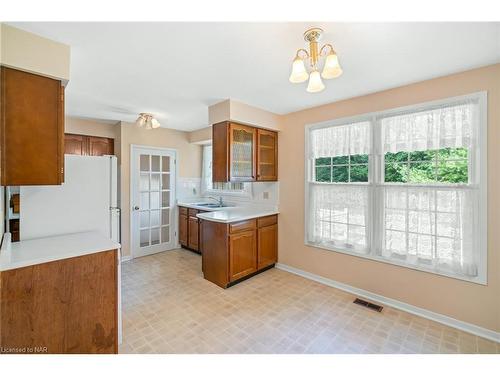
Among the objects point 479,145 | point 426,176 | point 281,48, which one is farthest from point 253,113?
point 479,145

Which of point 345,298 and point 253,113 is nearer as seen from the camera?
point 345,298

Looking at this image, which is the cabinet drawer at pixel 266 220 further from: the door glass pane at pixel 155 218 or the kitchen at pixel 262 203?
the door glass pane at pixel 155 218

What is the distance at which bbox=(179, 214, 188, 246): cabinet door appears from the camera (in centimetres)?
431

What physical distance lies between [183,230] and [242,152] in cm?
219

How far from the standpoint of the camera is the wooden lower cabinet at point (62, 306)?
1.34 metres

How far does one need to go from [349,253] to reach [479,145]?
5.32 feet

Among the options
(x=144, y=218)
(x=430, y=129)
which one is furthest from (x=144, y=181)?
(x=430, y=129)

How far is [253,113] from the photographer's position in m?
3.04

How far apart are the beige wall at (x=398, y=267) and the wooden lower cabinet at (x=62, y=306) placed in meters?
2.33

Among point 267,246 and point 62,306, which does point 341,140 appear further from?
point 62,306

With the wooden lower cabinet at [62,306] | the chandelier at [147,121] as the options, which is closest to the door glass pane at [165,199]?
the chandelier at [147,121]

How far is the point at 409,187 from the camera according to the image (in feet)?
7.61

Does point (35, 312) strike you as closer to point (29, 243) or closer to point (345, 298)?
point (29, 243)

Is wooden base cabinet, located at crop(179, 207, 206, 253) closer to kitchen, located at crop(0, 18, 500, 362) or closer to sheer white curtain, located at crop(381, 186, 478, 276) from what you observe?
kitchen, located at crop(0, 18, 500, 362)
